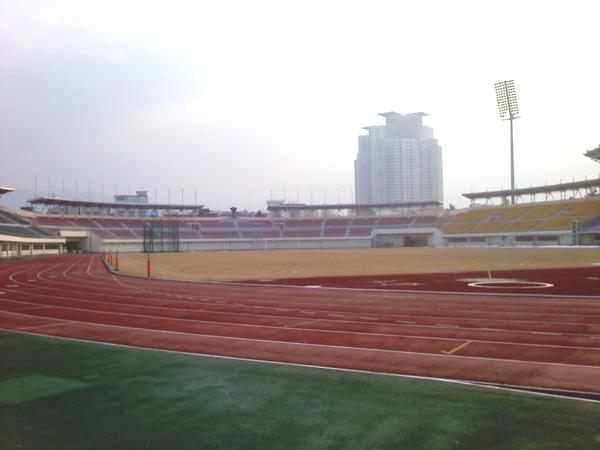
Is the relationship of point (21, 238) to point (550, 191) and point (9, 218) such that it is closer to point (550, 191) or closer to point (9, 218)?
point (9, 218)

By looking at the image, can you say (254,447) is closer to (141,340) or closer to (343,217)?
(141,340)

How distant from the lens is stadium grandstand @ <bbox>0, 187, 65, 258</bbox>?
58188 millimetres

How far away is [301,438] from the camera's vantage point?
4.69m

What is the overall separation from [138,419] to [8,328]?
7990 millimetres

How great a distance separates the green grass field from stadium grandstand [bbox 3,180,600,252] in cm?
6258

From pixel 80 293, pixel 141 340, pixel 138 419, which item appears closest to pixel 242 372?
pixel 138 419

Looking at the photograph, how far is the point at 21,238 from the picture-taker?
58.8 m

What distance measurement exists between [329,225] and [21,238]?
64152mm

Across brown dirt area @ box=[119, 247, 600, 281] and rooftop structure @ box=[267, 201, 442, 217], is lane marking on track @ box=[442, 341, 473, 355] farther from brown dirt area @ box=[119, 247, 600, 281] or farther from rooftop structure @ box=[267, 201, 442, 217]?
rooftop structure @ box=[267, 201, 442, 217]

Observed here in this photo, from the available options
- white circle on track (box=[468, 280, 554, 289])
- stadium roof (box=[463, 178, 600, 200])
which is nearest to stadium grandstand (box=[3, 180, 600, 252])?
stadium roof (box=[463, 178, 600, 200])

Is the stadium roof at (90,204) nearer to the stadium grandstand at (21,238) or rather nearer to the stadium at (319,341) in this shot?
the stadium grandstand at (21,238)

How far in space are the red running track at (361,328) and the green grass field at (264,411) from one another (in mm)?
1046

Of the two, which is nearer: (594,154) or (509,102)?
(594,154)

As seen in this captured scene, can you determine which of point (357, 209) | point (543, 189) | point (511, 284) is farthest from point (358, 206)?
point (511, 284)
